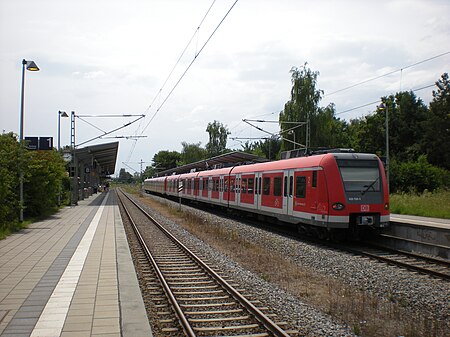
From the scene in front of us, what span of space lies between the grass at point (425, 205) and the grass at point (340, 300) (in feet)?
43.4

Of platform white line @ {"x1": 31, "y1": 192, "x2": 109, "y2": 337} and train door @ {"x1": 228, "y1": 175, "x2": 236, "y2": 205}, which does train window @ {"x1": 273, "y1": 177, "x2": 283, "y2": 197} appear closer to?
train door @ {"x1": 228, "y1": 175, "x2": 236, "y2": 205}

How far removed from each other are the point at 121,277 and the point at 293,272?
11.7 ft

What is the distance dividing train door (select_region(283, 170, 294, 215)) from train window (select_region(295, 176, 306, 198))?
0.40 m

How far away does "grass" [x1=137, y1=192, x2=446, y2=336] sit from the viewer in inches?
260

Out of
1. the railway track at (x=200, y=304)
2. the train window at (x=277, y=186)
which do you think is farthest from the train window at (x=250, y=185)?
the railway track at (x=200, y=304)

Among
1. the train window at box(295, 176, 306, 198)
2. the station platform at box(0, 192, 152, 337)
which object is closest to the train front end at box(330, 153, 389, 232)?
the train window at box(295, 176, 306, 198)

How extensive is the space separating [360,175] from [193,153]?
88367 millimetres

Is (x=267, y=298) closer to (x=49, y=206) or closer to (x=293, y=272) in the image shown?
(x=293, y=272)

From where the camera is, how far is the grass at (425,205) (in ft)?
77.0

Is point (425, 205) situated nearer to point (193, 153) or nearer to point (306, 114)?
point (306, 114)

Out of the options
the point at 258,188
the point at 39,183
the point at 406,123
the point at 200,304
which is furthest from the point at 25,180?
the point at 406,123

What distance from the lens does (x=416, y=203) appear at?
26.5 meters

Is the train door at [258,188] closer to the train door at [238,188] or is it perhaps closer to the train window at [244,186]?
the train window at [244,186]

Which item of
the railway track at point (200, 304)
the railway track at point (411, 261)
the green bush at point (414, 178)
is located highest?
the green bush at point (414, 178)
